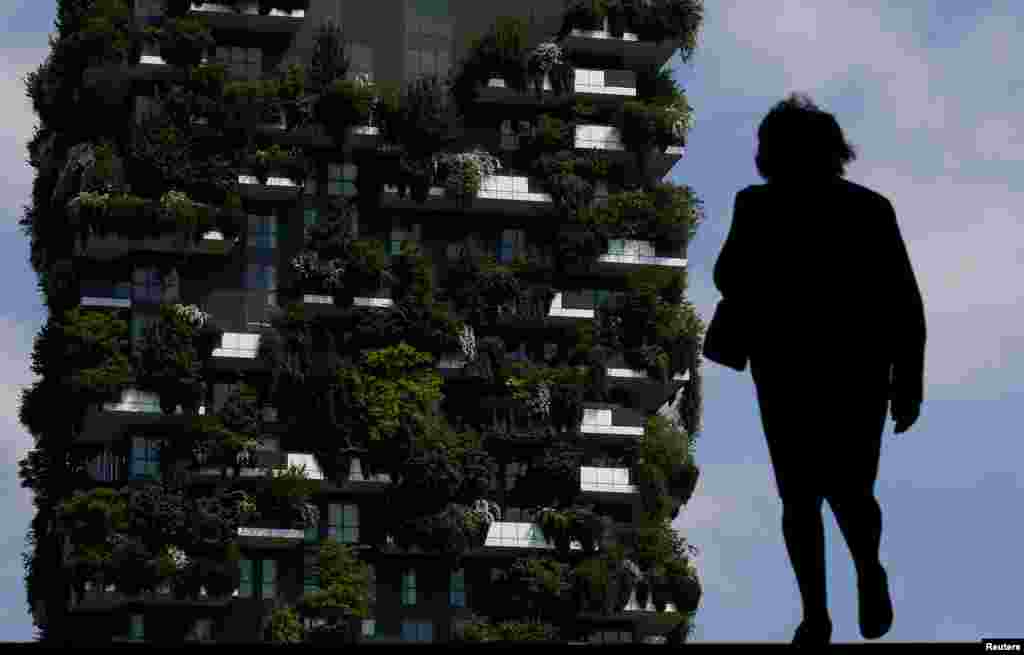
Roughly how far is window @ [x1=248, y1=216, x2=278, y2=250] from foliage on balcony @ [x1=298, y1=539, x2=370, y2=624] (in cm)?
1311

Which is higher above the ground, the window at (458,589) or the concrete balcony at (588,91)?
the concrete balcony at (588,91)

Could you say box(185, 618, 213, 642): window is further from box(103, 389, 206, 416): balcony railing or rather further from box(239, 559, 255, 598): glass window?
box(103, 389, 206, 416): balcony railing

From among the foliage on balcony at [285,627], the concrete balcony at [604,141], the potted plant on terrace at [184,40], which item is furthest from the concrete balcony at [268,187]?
the foliage on balcony at [285,627]

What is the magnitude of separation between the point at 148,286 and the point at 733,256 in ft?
329

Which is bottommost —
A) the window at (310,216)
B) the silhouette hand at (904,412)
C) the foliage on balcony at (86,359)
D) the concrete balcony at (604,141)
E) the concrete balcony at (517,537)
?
the concrete balcony at (517,537)

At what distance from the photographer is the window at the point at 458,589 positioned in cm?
11075

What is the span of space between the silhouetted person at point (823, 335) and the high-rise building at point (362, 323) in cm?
9297

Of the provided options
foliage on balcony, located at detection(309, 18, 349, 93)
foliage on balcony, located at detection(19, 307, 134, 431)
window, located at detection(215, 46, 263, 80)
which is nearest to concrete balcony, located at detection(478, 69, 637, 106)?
foliage on balcony, located at detection(309, 18, 349, 93)

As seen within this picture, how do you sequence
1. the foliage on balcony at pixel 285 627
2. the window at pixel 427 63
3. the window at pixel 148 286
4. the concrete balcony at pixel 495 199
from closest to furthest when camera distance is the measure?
the foliage on balcony at pixel 285 627, the window at pixel 148 286, the concrete balcony at pixel 495 199, the window at pixel 427 63

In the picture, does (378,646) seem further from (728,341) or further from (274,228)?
(274,228)

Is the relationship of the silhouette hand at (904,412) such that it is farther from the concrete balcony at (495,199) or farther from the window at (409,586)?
the concrete balcony at (495,199)

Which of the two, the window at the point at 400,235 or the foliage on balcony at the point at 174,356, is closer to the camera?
the foliage on balcony at the point at 174,356

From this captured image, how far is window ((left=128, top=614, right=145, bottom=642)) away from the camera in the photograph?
4218 inches

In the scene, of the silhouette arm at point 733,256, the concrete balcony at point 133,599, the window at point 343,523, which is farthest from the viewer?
the window at point 343,523
